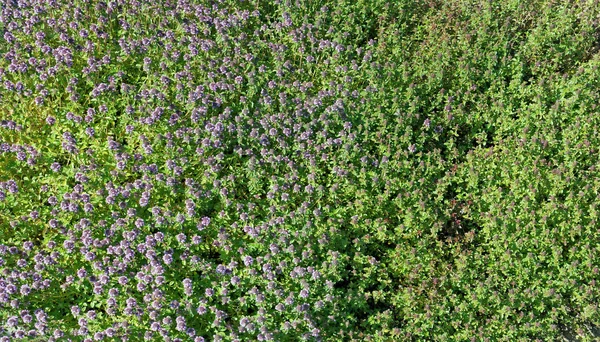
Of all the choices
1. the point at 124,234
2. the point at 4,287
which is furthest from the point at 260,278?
the point at 4,287

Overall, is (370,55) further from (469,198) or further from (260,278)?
(260,278)

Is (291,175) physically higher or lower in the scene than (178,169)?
lower

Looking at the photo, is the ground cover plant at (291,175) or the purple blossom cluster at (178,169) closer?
the purple blossom cluster at (178,169)

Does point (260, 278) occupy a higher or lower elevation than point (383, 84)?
lower

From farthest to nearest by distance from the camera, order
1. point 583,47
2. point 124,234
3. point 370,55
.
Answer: point 583,47
point 370,55
point 124,234

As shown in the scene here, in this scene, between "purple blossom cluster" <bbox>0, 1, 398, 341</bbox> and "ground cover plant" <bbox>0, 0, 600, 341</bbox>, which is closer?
"purple blossom cluster" <bbox>0, 1, 398, 341</bbox>

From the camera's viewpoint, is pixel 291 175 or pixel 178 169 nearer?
pixel 178 169

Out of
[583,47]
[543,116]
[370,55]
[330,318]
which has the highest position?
[370,55]

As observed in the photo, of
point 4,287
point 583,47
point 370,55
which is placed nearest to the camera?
point 4,287
